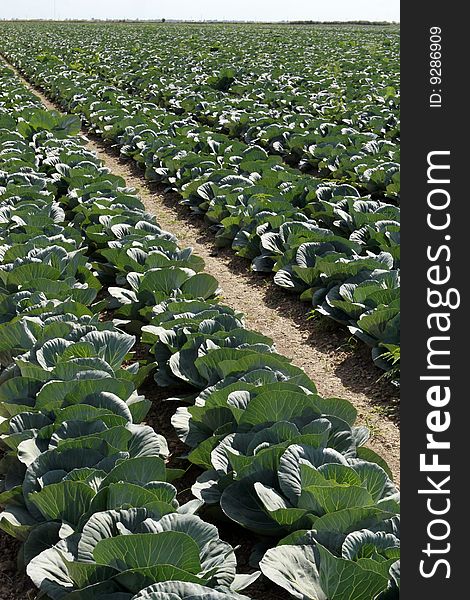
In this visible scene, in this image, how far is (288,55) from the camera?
87.4 feet

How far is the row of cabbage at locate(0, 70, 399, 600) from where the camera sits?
280cm

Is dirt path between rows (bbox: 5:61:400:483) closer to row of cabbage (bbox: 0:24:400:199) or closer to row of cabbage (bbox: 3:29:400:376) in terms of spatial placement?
row of cabbage (bbox: 3:29:400:376)

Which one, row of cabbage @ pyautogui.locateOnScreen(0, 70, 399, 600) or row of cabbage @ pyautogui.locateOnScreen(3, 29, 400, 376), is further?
row of cabbage @ pyautogui.locateOnScreen(3, 29, 400, 376)

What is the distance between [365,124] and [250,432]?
10.5 metres

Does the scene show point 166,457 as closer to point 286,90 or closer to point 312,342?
point 312,342

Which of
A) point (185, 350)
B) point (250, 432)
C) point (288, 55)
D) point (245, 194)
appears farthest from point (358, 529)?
point (288, 55)

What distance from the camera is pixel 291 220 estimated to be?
750 centimetres

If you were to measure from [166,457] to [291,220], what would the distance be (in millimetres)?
3792

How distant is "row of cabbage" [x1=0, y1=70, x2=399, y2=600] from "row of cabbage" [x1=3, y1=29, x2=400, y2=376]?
986 millimetres

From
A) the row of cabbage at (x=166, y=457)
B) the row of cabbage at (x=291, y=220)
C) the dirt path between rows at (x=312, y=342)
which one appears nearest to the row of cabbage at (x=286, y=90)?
the row of cabbage at (x=291, y=220)

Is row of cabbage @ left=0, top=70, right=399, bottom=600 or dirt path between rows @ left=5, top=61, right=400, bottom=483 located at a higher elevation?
row of cabbage @ left=0, top=70, right=399, bottom=600

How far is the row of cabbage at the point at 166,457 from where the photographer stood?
2.80 metres

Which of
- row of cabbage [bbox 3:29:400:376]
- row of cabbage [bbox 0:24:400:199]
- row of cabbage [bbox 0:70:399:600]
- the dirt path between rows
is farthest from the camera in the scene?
row of cabbage [bbox 0:24:400:199]

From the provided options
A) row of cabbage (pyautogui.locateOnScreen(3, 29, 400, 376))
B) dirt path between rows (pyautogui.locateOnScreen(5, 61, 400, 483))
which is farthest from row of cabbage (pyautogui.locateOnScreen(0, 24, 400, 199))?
dirt path between rows (pyautogui.locateOnScreen(5, 61, 400, 483))
